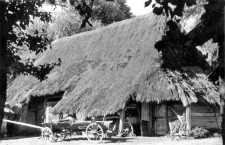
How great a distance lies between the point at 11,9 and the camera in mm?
4164

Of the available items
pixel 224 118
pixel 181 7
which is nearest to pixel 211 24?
pixel 181 7

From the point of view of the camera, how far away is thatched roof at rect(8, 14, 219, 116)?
1534 centimetres

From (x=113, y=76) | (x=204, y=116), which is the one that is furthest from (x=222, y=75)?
(x=113, y=76)

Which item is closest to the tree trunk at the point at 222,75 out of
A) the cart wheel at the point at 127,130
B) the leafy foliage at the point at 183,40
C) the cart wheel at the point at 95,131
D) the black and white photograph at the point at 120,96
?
the leafy foliage at the point at 183,40

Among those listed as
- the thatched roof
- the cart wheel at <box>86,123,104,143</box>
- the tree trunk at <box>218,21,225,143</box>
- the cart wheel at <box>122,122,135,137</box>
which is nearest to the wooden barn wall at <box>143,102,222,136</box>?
the cart wheel at <box>122,122,135,137</box>

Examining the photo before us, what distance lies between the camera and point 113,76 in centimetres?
1781

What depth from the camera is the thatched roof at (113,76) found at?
1534 cm

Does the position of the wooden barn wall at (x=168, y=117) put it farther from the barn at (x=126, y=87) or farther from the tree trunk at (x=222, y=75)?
the tree trunk at (x=222, y=75)

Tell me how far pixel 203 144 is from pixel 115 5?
2474cm

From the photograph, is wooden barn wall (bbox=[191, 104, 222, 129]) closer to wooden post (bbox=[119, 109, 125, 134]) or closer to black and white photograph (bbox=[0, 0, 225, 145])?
black and white photograph (bbox=[0, 0, 225, 145])

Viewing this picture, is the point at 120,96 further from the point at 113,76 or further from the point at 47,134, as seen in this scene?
the point at 47,134

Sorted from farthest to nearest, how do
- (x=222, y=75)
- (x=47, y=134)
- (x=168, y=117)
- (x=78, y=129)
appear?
(x=168, y=117) < (x=47, y=134) < (x=78, y=129) < (x=222, y=75)

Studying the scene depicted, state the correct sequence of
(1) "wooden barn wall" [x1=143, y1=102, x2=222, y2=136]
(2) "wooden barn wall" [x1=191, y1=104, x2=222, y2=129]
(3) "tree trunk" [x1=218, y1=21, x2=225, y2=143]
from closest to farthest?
(3) "tree trunk" [x1=218, y1=21, x2=225, y2=143] → (1) "wooden barn wall" [x1=143, y1=102, x2=222, y2=136] → (2) "wooden barn wall" [x1=191, y1=104, x2=222, y2=129]

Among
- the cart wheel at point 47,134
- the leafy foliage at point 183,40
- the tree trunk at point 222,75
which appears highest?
the leafy foliage at point 183,40
